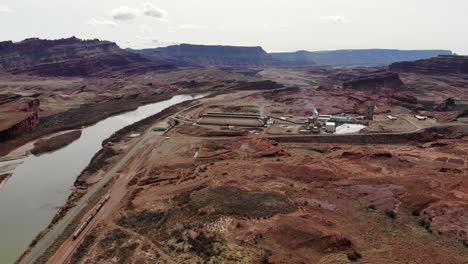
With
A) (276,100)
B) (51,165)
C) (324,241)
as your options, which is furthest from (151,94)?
(324,241)

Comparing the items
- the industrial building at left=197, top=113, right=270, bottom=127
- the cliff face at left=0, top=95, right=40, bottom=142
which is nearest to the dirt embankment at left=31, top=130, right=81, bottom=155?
the cliff face at left=0, top=95, right=40, bottom=142

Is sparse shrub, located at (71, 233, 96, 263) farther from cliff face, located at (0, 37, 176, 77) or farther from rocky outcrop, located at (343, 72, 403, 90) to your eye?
cliff face, located at (0, 37, 176, 77)

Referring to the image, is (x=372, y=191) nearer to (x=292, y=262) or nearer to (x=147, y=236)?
(x=292, y=262)

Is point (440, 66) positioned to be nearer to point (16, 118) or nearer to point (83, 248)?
point (16, 118)

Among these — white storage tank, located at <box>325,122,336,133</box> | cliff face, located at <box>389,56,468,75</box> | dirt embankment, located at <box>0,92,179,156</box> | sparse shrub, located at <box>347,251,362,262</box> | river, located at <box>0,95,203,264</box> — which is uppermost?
cliff face, located at <box>389,56,468,75</box>

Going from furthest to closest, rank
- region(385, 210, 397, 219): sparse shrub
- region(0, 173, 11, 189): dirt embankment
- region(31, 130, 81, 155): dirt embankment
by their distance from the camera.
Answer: region(31, 130, 81, 155): dirt embankment → region(0, 173, 11, 189): dirt embankment → region(385, 210, 397, 219): sparse shrub

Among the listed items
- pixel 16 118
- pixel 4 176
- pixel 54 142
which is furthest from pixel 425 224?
pixel 16 118

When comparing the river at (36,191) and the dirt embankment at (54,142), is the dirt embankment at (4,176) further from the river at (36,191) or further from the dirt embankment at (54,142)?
the dirt embankment at (54,142)
